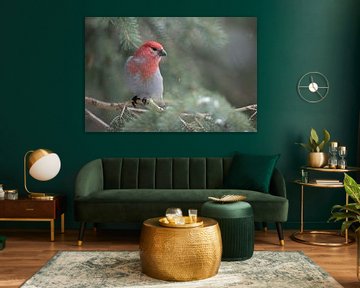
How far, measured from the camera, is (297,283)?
3.32 meters

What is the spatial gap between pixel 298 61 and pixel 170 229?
9.39ft

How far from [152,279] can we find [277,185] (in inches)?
74.6

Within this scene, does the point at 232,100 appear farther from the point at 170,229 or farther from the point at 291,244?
the point at 170,229

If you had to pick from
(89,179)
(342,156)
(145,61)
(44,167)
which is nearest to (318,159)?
(342,156)

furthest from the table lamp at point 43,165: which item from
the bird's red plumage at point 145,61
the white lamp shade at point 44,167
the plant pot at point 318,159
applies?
the plant pot at point 318,159

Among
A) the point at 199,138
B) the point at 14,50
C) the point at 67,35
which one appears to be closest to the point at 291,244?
the point at 199,138

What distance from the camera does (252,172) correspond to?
16.1 ft

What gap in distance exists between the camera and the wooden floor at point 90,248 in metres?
3.56

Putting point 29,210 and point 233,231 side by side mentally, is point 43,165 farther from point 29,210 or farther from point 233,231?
point 233,231

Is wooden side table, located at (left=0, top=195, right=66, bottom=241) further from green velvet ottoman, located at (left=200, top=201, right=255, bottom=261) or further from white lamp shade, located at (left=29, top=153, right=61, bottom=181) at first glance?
green velvet ottoman, located at (left=200, top=201, right=255, bottom=261)

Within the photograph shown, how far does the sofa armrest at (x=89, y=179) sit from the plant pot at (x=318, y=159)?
7.01 ft

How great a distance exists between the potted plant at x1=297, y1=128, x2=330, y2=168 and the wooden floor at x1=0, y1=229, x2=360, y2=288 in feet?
2.56

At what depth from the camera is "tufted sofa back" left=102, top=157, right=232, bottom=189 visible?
17.0 ft

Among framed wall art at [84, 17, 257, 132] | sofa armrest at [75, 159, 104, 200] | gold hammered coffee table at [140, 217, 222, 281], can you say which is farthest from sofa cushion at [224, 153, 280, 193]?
gold hammered coffee table at [140, 217, 222, 281]
